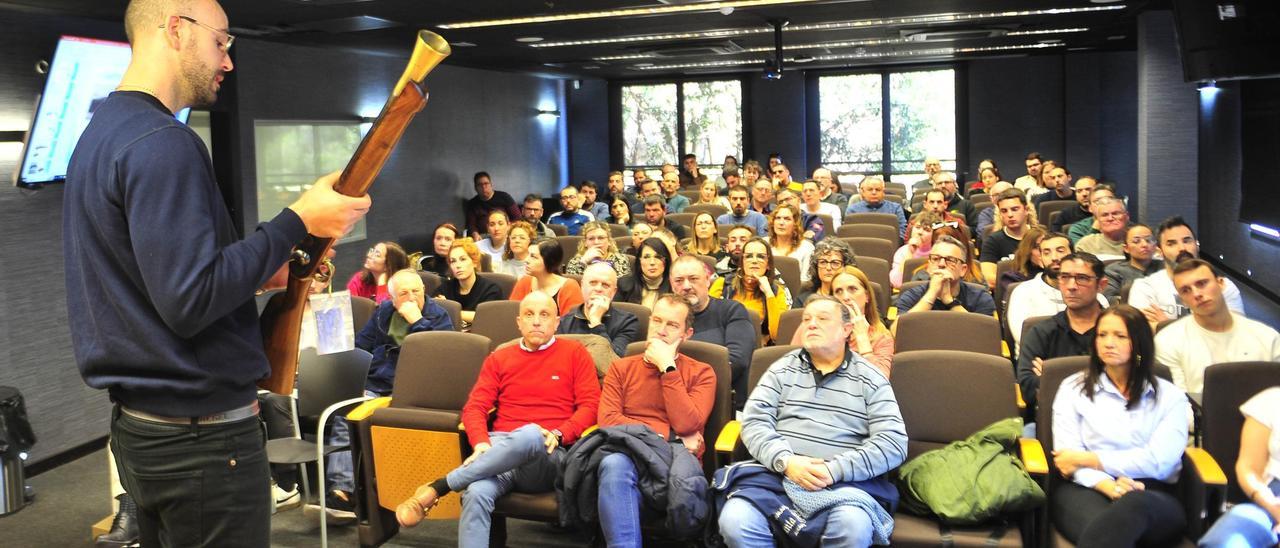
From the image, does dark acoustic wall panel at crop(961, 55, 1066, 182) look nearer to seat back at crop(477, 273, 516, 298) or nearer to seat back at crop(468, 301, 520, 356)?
seat back at crop(477, 273, 516, 298)

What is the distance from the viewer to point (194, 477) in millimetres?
1682

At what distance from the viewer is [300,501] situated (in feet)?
16.9

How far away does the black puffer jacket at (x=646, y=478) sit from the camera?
381 centimetres

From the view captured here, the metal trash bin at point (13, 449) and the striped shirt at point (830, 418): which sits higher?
the striped shirt at point (830, 418)

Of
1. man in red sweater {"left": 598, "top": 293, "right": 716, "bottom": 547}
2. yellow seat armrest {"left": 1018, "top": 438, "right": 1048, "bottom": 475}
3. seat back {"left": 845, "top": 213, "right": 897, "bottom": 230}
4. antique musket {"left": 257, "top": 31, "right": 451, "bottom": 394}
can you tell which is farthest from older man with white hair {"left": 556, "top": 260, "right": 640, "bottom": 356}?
seat back {"left": 845, "top": 213, "right": 897, "bottom": 230}

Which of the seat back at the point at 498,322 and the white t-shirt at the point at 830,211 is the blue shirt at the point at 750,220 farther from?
the seat back at the point at 498,322

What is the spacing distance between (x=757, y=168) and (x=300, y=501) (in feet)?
30.8

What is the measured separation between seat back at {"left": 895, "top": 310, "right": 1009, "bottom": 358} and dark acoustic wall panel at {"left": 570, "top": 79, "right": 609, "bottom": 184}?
1408 centimetres

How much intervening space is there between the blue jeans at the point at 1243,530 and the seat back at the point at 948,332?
5.51 ft

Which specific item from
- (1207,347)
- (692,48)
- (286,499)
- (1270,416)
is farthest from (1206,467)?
(692,48)

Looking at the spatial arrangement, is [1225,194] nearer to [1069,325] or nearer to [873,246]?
[873,246]

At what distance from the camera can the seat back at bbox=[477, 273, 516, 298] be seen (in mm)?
7020

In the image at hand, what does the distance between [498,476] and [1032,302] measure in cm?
302

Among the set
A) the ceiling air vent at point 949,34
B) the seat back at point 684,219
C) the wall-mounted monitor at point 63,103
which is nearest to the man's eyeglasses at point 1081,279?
the wall-mounted monitor at point 63,103
